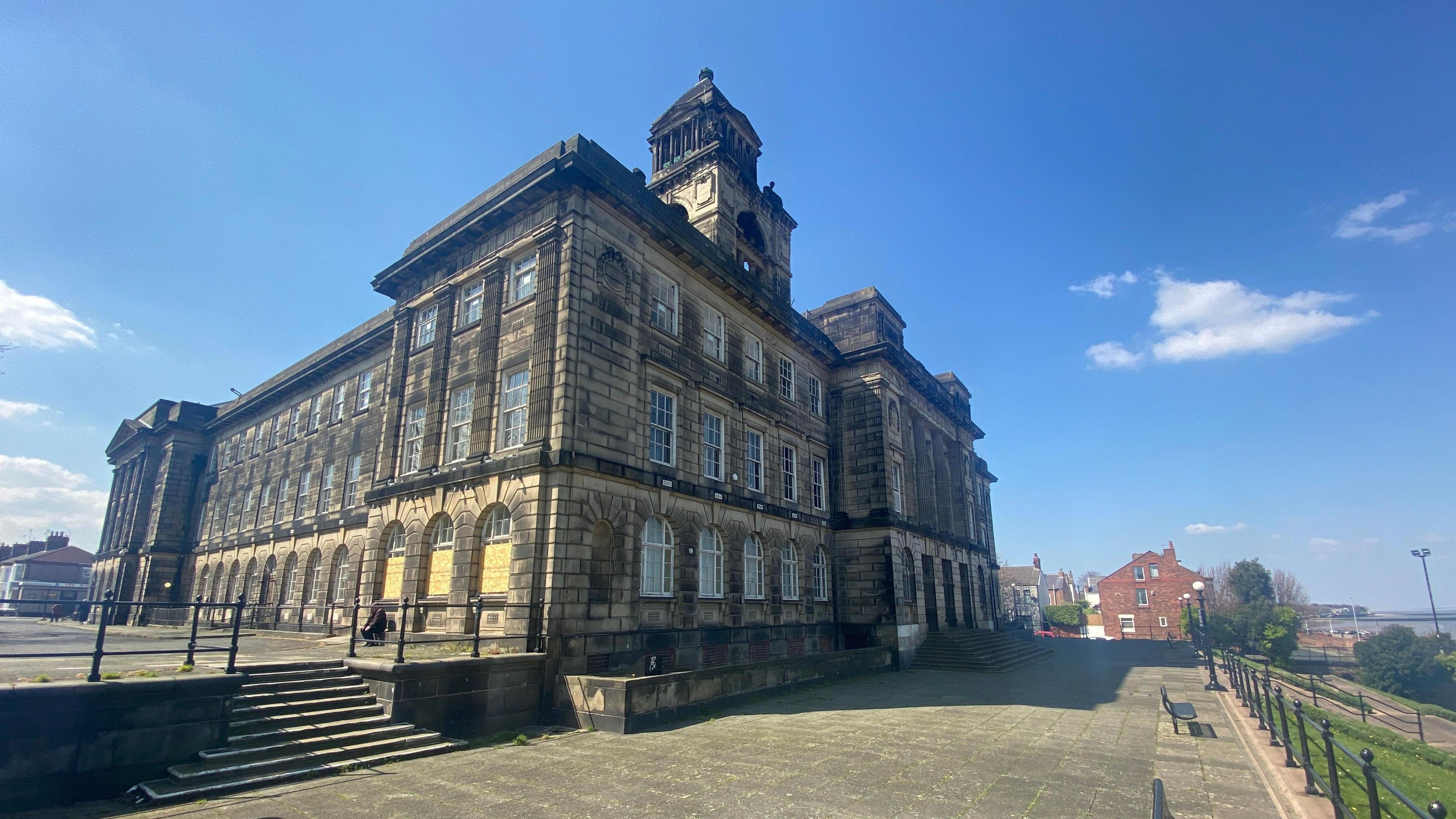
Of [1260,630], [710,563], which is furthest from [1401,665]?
[710,563]

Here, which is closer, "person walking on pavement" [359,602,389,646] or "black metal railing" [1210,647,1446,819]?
"black metal railing" [1210,647,1446,819]

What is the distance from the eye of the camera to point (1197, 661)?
Result: 30.4m

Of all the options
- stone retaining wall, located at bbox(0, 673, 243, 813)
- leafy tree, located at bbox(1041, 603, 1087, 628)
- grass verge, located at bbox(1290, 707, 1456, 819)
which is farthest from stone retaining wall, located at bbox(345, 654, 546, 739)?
leafy tree, located at bbox(1041, 603, 1087, 628)

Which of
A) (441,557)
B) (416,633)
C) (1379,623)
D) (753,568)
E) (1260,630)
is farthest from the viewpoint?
(1379,623)

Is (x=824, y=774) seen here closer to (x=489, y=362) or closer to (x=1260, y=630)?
(x=489, y=362)

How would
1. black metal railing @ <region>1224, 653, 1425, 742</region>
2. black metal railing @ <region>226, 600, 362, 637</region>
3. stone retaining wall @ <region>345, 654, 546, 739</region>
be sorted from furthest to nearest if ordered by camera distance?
black metal railing @ <region>1224, 653, 1425, 742</region> → black metal railing @ <region>226, 600, 362, 637</region> → stone retaining wall @ <region>345, 654, 546, 739</region>

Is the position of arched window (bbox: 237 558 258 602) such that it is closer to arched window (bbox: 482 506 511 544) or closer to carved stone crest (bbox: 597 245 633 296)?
arched window (bbox: 482 506 511 544)

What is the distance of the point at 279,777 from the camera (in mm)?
8945

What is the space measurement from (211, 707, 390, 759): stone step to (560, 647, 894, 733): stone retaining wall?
363 cm

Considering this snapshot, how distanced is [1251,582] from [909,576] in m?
47.0

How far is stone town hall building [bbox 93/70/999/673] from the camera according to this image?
16.4 meters

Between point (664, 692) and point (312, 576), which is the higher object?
point (312, 576)

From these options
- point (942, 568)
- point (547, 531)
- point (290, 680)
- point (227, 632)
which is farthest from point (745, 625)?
point (227, 632)

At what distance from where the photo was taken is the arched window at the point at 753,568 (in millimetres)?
22078
